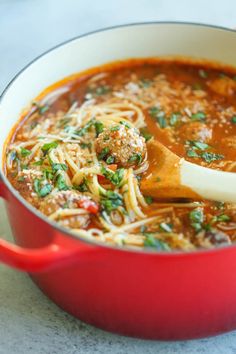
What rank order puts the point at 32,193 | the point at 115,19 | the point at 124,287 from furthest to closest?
1. the point at 115,19
2. the point at 32,193
3. the point at 124,287

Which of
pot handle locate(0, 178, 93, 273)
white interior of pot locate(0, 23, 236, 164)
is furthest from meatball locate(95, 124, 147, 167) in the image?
pot handle locate(0, 178, 93, 273)

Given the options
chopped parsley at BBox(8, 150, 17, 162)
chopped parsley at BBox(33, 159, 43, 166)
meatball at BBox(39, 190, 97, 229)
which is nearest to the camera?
meatball at BBox(39, 190, 97, 229)

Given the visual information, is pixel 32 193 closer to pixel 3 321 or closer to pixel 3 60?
pixel 3 321

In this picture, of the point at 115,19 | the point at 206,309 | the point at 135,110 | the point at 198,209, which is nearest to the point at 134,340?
the point at 206,309

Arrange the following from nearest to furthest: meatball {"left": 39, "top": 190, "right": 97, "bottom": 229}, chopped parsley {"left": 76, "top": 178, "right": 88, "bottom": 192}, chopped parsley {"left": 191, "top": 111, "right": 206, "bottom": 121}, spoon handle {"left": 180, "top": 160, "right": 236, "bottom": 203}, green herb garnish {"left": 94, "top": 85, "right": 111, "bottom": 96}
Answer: meatball {"left": 39, "top": 190, "right": 97, "bottom": 229} → spoon handle {"left": 180, "top": 160, "right": 236, "bottom": 203} → chopped parsley {"left": 76, "top": 178, "right": 88, "bottom": 192} → chopped parsley {"left": 191, "top": 111, "right": 206, "bottom": 121} → green herb garnish {"left": 94, "top": 85, "right": 111, "bottom": 96}

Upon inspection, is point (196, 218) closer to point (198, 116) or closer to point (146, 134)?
point (146, 134)

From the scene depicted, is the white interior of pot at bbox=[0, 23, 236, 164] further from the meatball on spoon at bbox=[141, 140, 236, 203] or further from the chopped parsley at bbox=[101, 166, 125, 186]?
the meatball on spoon at bbox=[141, 140, 236, 203]

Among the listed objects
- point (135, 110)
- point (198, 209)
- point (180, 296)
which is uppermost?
point (135, 110)
